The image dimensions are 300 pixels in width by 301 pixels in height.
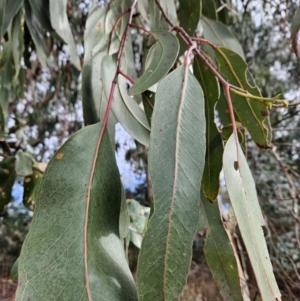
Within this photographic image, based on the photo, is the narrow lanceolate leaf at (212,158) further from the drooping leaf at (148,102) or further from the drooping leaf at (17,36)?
the drooping leaf at (17,36)

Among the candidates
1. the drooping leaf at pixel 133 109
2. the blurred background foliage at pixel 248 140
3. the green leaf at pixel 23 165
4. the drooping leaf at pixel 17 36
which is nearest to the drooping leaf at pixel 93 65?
the drooping leaf at pixel 133 109

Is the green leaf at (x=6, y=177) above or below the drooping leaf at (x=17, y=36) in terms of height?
below

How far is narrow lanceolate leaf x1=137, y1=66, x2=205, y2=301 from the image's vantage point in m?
0.37

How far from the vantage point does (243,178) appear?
0.49 metres

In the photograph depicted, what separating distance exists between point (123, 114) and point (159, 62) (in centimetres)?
10

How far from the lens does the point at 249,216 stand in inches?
17.6

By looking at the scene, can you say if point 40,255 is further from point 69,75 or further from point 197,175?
point 69,75

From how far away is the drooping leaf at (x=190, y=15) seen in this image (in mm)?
960

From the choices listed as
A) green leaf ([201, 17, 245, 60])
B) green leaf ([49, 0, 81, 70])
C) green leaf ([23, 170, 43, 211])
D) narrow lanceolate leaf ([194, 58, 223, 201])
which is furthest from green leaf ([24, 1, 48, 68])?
narrow lanceolate leaf ([194, 58, 223, 201])

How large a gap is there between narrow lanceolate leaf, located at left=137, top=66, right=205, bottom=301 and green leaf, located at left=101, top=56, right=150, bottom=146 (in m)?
0.11

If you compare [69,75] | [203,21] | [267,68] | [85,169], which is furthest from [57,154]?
[267,68]

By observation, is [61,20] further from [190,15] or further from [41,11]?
[190,15]

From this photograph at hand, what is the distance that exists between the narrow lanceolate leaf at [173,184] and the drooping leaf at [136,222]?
2.82ft

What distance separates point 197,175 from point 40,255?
0.62 feet
